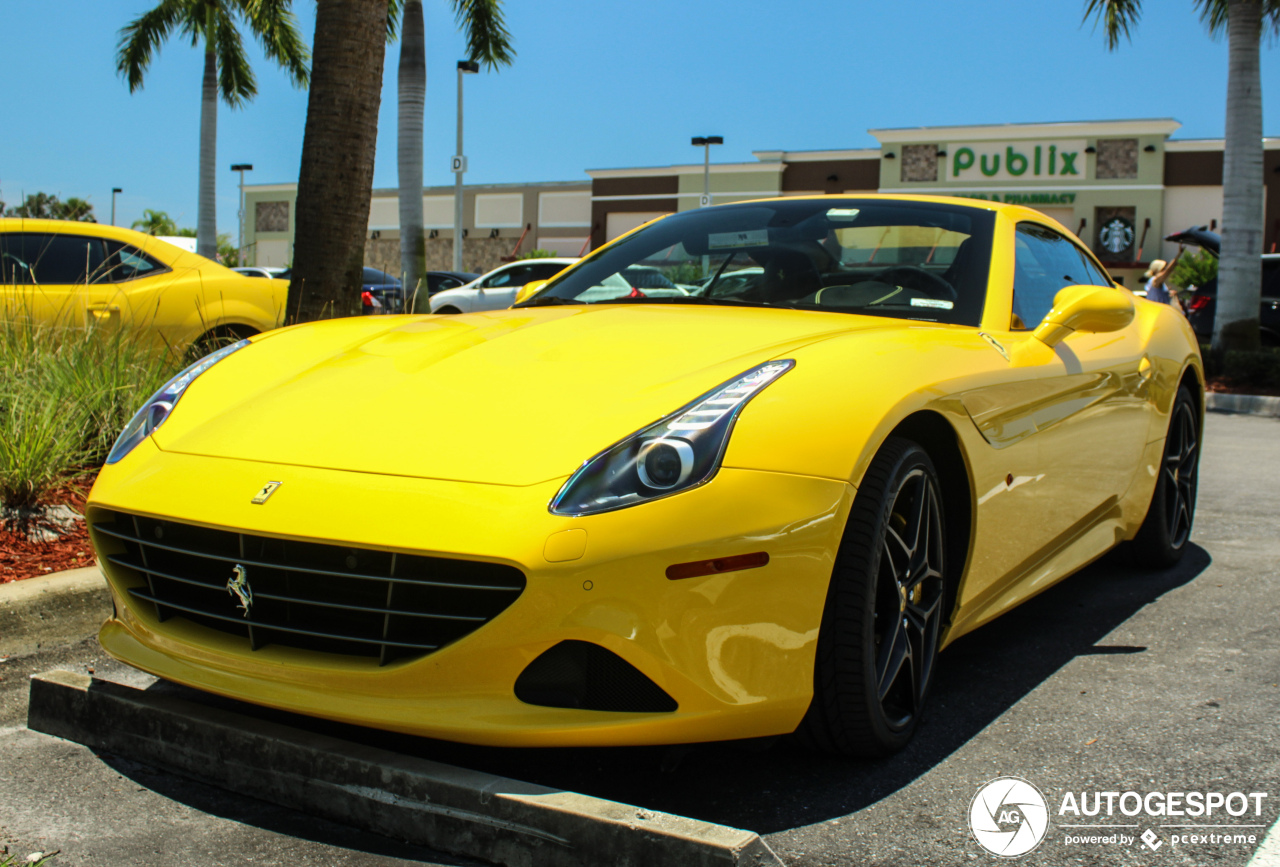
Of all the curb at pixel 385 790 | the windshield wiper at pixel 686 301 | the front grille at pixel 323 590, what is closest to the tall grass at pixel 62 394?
the curb at pixel 385 790

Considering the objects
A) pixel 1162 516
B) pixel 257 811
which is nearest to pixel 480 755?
pixel 257 811

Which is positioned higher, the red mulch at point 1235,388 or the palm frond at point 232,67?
the palm frond at point 232,67

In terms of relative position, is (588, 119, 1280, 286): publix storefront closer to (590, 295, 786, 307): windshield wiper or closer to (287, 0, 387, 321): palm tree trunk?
(287, 0, 387, 321): palm tree trunk

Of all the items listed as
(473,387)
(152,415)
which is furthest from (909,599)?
(152,415)

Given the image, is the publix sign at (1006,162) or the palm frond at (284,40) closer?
the palm frond at (284,40)

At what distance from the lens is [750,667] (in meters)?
2.16

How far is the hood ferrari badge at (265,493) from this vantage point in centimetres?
223

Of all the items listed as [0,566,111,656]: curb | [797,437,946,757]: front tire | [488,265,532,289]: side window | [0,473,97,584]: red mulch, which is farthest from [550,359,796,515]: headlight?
[488,265,532,289]: side window

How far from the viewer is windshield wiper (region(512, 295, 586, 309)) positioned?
12.1ft

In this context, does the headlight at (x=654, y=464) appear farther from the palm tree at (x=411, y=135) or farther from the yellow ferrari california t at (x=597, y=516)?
the palm tree at (x=411, y=135)

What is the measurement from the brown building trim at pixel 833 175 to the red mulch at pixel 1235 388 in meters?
29.2

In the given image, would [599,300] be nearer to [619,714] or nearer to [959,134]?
[619,714]

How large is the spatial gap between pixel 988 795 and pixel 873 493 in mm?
675

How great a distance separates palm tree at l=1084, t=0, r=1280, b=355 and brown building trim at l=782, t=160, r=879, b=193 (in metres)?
28.3
